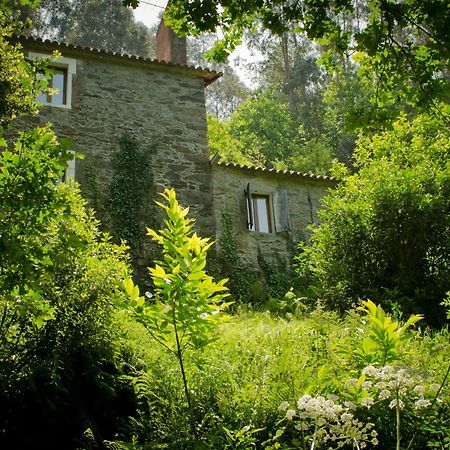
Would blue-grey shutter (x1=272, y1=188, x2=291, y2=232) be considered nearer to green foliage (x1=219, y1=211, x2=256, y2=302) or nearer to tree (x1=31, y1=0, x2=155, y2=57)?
green foliage (x1=219, y1=211, x2=256, y2=302)

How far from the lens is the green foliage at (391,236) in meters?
9.20

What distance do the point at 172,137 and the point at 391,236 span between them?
563cm

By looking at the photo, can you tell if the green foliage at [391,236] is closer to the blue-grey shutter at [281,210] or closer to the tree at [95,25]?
the blue-grey shutter at [281,210]

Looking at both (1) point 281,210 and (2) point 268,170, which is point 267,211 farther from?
(2) point 268,170

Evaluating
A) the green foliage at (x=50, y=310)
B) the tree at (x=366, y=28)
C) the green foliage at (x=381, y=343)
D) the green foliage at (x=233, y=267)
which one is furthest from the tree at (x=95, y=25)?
the green foliage at (x=381, y=343)

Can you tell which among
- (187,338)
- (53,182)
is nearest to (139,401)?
(187,338)

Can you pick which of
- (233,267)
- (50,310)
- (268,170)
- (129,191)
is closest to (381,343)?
(50,310)

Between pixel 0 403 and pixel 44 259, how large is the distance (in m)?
1.47

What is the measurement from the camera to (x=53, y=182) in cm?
389

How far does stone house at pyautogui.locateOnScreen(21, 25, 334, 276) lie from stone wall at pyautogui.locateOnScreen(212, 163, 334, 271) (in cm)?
2

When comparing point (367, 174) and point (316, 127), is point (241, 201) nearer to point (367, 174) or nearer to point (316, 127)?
point (367, 174)

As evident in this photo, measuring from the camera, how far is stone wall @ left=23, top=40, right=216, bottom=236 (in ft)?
38.8

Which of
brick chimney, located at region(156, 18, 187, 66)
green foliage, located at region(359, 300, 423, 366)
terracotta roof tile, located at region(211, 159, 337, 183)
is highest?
brick chimney, located at region(156, 18, 187, 66)

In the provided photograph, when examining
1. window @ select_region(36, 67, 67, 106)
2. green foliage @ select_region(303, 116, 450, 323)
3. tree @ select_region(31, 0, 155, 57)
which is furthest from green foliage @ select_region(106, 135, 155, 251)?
tree @ select_region(31, 0, 155, 57)
